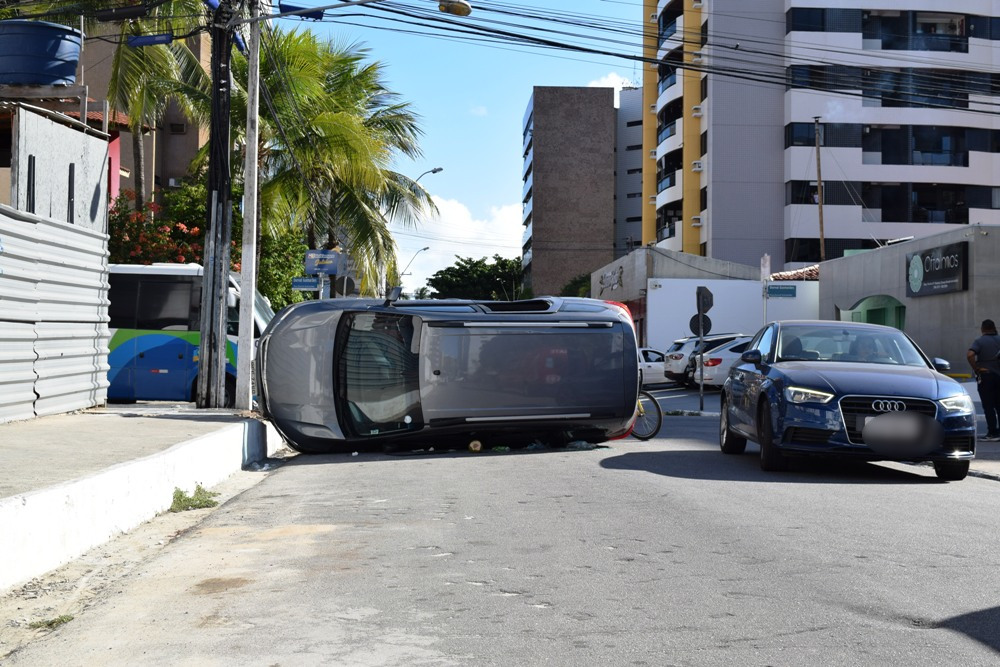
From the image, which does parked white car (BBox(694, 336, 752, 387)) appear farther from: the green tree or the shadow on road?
the green tree

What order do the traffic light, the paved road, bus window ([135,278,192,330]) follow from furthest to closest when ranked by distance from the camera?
the traffic light → bus window ([135,278,192,330]) → the paved road

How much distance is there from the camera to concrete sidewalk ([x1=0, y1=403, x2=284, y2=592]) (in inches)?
244

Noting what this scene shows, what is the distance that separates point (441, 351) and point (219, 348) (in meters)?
5.63

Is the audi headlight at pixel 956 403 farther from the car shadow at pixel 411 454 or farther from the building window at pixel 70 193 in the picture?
the building window at pixel 70 193

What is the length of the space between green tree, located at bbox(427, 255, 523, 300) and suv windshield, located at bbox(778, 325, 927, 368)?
82337mm

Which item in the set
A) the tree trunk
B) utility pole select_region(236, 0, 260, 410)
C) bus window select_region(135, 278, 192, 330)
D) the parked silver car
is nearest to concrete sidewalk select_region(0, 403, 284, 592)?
the parked silver car

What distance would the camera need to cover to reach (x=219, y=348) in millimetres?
18078

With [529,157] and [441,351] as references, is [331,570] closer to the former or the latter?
[441,351]

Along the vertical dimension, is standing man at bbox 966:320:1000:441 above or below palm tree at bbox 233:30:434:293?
below

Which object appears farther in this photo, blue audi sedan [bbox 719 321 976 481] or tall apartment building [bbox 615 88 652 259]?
tall apartment building [bbox 615 88 652 259]

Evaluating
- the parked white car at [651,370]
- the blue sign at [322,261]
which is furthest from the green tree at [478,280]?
the blue sign at [322,261]

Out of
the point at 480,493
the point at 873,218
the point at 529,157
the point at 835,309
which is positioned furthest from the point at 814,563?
the point at 529,157

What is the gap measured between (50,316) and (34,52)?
12.6 feet

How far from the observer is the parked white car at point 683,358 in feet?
107
